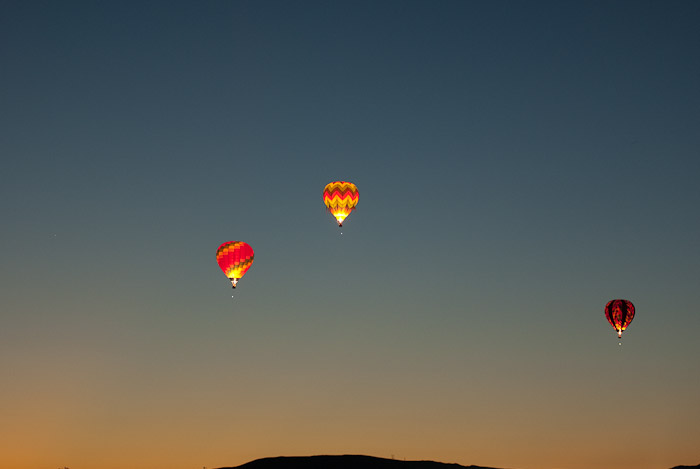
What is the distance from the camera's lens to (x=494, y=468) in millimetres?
92000

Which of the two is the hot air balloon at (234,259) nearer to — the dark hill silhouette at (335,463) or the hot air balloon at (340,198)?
the hot air balloon at (340,198)

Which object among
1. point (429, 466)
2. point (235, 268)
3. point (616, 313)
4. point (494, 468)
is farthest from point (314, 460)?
point (616, 313)

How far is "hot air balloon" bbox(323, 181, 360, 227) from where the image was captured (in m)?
62.4

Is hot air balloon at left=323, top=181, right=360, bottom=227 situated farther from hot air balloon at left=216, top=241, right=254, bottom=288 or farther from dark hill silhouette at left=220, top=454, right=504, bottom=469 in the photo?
dark hill silhouette at left=220, top=454, right=504, bottom=469

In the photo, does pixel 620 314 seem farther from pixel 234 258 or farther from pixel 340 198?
pixel 234 258

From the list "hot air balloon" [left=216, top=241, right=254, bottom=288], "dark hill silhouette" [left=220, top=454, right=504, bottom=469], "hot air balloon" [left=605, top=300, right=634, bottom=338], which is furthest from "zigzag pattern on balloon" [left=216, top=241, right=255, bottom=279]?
"hot air balloon" [left=605, top=300, right=634, bottom=338]

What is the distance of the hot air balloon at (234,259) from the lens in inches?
2472

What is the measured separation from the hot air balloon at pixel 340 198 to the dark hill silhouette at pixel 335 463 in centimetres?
3420

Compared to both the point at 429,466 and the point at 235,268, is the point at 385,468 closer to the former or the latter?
the point at 429,466

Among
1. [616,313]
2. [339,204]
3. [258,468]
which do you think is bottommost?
[258,468]

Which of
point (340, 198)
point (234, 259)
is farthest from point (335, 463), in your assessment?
point (340, 198)

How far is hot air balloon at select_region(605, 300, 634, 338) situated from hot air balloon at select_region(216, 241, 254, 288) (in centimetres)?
3561

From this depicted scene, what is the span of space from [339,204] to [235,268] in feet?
36.6

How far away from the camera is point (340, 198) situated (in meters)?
62.7
